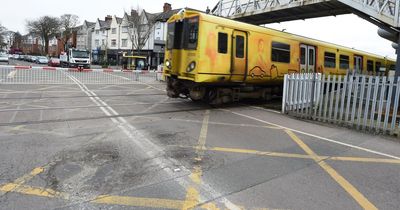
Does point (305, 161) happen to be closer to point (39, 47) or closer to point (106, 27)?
point (106, 27)

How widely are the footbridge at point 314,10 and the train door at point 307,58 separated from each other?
7.23ft

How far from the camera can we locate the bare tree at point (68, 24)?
77812 mm

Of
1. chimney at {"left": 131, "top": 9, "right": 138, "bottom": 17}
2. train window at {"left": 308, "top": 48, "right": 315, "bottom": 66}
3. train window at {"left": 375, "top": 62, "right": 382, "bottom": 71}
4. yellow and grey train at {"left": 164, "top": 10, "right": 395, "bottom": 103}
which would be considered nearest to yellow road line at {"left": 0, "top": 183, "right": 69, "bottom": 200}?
yellow and grey train at {"left": 164, "top": 10, "right": 395, "bottom": 103}

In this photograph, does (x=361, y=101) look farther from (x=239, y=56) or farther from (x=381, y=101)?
(x=239, y=56)

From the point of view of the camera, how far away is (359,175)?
5.42 meters

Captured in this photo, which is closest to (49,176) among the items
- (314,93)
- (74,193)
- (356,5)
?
(74,193)

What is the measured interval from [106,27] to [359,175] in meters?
76.7

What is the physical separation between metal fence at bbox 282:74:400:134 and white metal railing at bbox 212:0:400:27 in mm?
5100

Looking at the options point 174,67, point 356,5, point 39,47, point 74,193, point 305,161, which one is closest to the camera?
point 74,193

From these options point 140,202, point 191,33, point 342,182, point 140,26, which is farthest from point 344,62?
point 140,26

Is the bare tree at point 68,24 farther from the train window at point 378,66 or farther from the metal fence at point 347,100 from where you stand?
the metal fence at point 347,100

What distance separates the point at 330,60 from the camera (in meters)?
17.6

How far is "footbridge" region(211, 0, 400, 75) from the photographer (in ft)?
45.5

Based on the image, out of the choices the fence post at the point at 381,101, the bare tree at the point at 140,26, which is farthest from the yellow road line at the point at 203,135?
the bare tree at the point at 140,26
